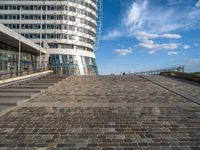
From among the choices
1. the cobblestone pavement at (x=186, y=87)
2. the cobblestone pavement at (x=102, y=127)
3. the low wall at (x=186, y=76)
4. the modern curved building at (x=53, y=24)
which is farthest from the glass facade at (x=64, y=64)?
the cobblestone pavement at (x=102, y=127)

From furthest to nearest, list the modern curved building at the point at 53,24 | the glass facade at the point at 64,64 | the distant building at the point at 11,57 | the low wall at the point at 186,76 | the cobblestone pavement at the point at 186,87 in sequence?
the modern curved building at the point at 53,24 < the glass facade at the point at 64,64 < the low wall at the point at 186,76 < the distant building at the point at 11,57 < the cobblestone pavement at the point at 186,87

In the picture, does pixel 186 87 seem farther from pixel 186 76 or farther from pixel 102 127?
pixel 102 127

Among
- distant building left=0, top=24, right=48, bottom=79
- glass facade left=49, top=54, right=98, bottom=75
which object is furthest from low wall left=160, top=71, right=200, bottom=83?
glass facade left=49, top=54, right=98, bottom=75

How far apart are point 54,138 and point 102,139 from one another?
1.36 metres

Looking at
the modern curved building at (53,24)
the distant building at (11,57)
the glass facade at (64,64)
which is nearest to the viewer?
the distant building at (11,57)

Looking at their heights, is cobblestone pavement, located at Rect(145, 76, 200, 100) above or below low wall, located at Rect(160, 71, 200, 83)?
below

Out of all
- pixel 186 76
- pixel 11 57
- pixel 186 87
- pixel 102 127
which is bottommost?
pixel 102 127

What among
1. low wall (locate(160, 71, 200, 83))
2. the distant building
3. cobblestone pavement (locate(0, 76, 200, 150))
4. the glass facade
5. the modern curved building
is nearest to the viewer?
cobblestone pavement (locate(0, 76, 200, 150))

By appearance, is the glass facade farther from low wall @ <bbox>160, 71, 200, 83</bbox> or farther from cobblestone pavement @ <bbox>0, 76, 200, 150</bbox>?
cobblestone pavement @ <bbox>0, 76, 200, 150</bbox>

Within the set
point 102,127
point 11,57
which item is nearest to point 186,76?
point 102,127

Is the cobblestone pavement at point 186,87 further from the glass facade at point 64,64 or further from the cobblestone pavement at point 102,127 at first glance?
the glass facade at point 64,64

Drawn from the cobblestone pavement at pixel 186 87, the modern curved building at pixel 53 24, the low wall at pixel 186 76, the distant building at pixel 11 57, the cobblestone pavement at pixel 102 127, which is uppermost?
the modern curved building at pixel 53 24

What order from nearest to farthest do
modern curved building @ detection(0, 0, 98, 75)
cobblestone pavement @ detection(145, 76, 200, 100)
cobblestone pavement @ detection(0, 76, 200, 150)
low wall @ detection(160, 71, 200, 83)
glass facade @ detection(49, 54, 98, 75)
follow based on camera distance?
cobblestone pavement @ detection(0, 76, 200, 150), cobblestone pavement @ detection(145, 76, 200, 100), low wall @ detection(160, 71, 200, 83), glass facade @ detection(49, 54, 98, 75), modern curved building @ detection(0, 0, 98, 75)

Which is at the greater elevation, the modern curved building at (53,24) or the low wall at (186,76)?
the modern curved building at (53,24)
